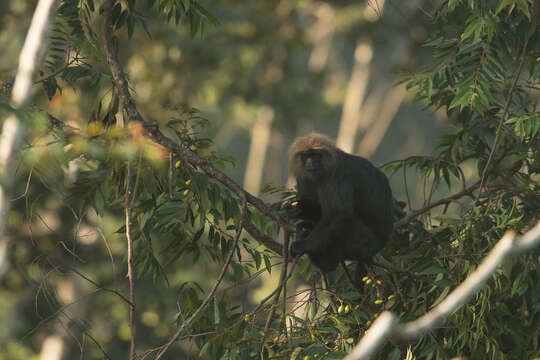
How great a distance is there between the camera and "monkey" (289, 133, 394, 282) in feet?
19.3

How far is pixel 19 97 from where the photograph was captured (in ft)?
9.41

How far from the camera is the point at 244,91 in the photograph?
14.4 meters

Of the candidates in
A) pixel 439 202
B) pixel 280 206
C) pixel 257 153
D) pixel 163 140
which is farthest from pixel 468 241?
pixel 257 153

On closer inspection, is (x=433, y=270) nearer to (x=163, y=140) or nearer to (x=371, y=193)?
(x=371, y=193)

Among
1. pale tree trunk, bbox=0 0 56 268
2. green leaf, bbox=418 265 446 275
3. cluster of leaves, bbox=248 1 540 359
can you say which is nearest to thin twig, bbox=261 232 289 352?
cluster of leaves, bbox=248 1 540 359

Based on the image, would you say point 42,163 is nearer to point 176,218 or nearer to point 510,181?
point 176,218

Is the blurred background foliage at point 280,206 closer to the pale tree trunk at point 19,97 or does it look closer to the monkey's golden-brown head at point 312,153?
the pale tree trunk at point 19,97

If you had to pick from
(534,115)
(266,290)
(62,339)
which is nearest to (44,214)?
(62,339)

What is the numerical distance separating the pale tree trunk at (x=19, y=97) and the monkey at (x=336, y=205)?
3252 mm

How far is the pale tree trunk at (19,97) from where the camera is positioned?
2736 mm

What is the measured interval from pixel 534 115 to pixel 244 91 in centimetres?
967

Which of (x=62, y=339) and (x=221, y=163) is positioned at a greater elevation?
(x=221, y=163)

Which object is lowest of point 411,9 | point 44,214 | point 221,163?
point 44,214

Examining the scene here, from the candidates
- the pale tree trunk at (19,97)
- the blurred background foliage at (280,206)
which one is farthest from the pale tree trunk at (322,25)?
the pale tree trunk at (19,97)
